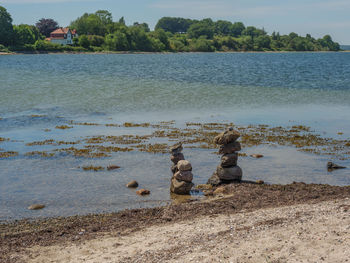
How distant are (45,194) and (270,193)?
9497 mm

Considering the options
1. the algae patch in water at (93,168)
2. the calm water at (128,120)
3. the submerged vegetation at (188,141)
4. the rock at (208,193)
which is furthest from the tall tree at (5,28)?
the rock at (208,193)

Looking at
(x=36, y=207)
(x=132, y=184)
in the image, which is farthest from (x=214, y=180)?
(x=36, y=207)

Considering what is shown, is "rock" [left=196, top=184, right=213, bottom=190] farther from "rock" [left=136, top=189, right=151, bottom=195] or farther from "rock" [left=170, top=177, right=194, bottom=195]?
"rock" [left=136, top=189, right=151, bottom=195]

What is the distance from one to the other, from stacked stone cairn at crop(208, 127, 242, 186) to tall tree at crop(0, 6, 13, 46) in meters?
188

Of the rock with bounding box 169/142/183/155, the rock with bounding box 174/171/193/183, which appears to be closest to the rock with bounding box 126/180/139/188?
the rock with bounding box 174/171/193/183

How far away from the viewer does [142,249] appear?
12.4 m

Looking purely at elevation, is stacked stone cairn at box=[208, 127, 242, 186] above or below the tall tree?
below

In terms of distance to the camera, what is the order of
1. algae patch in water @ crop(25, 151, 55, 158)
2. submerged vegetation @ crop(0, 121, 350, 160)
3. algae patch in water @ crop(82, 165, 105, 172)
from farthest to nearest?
submerged vegetation @ crop(0, 121, 350, 160) < algae patch in water @ crop(25, 151, 55, 158) < algae patch in water @ crop(82, 165, 105, 172)

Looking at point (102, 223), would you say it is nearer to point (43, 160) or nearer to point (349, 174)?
point (43, 160)

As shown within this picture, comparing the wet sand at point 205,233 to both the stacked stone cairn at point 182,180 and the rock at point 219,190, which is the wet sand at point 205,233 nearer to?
the rock at point 219,190

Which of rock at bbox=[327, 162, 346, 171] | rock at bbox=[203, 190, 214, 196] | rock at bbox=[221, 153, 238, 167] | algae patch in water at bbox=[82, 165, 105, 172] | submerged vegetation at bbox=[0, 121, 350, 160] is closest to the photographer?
rock at bbox=[203, 190, 214, 196]

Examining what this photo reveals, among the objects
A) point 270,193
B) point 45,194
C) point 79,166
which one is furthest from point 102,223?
point 79,166

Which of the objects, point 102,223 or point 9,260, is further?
point 102,223

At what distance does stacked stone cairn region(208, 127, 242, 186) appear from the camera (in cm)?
1980
